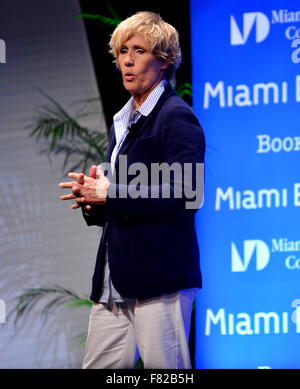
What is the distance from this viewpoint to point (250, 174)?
2.84 metres

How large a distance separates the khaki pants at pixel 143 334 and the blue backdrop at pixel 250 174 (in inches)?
41.0

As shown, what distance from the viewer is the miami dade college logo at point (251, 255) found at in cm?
284

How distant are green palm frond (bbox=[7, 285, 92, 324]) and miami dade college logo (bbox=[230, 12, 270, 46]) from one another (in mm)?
1672

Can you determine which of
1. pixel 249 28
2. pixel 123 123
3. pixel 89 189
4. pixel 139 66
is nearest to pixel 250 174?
pixel 249 28

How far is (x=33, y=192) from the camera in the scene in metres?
3.22

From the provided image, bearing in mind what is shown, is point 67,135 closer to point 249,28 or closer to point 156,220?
point 249,28

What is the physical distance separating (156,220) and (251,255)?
116 centimetres

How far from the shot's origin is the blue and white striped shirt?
6.19 ft

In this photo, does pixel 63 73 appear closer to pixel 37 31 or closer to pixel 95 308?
pixel 37 31

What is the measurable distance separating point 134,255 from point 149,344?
29cm

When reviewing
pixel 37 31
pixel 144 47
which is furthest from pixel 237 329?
pixel 37 31

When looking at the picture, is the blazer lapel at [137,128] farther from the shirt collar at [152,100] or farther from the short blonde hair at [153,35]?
the short blonde hair at [153,35]

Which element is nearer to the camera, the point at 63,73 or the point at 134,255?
the point at 134,255

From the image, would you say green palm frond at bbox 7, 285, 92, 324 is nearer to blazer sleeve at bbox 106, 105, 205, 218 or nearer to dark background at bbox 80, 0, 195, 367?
dark background at bbox 80, 0, 195, 367
